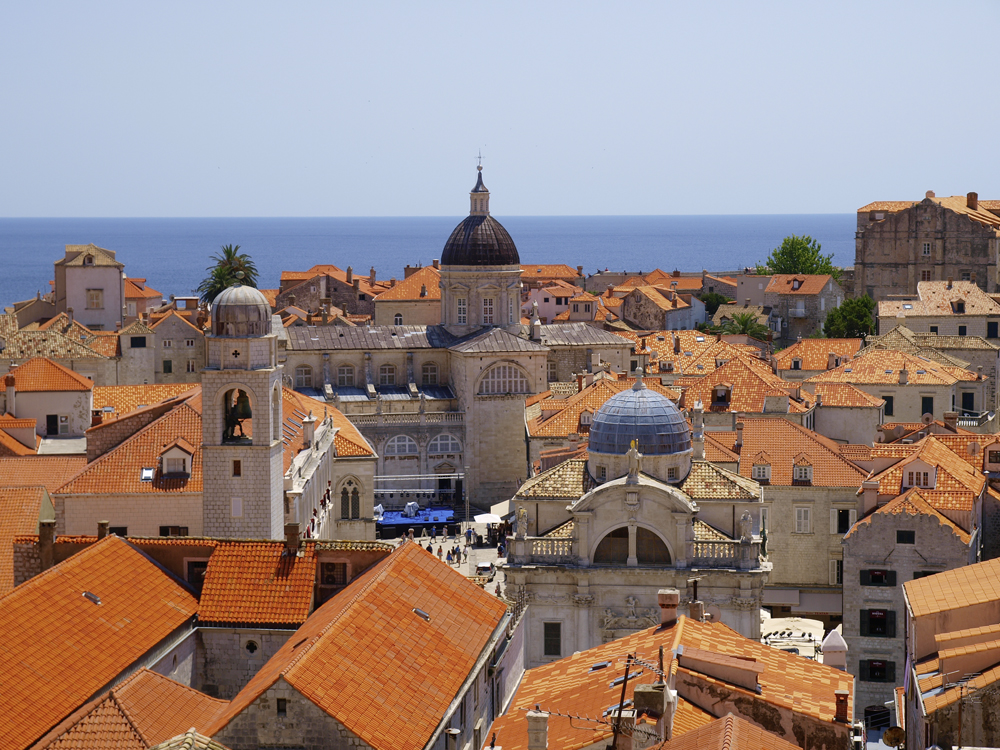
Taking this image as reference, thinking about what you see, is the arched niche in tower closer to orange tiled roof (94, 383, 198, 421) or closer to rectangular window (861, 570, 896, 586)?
rectangular window (861, 570, 896, 586)

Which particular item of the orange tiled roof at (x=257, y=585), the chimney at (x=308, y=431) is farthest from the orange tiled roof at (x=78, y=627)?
the chimney at (x=308, y=431)

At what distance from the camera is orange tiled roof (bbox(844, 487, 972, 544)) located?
44750 mm

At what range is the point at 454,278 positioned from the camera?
81.0m

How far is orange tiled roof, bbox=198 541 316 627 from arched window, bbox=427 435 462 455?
4090 cm

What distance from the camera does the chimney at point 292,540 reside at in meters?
34.2

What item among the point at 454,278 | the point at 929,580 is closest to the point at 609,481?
the point at 929,580

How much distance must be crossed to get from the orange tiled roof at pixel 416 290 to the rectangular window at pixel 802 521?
52.3 metres

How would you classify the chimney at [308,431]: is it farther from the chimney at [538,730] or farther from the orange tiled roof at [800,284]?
the orange tiled roof at [800,284]

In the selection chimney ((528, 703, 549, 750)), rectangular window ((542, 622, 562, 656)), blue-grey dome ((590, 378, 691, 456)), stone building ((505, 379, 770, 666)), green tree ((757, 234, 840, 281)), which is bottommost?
rectangular window ((542, 622, 562, 656))

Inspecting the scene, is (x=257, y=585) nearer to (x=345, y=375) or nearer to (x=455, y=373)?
(x=455, y=373)

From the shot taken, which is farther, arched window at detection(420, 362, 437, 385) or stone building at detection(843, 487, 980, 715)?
arched window at detection(420, 362, 437, 385)

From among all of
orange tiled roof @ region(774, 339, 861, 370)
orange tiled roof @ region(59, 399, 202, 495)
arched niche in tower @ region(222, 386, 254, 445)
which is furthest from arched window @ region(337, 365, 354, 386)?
arched niche in tower @ region(222, 386, 254, 445)

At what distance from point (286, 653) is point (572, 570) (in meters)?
12.8

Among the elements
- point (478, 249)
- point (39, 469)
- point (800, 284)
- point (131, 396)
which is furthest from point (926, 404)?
point (800, 284)
